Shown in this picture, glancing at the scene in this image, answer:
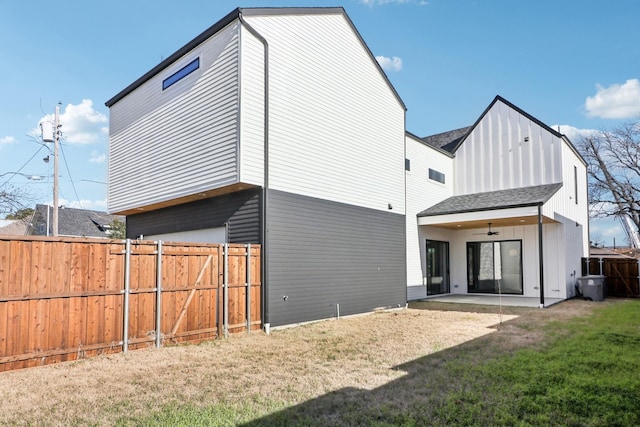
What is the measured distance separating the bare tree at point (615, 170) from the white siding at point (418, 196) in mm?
19662

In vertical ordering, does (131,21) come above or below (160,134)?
above

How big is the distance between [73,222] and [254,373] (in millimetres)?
30160

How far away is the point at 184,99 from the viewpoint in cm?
962

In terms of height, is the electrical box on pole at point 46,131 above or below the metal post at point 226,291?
above

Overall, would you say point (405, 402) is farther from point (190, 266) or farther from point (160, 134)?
point (160, 134)

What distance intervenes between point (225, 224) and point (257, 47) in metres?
4.04

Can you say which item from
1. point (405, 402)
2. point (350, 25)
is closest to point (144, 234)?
point (350, 25)

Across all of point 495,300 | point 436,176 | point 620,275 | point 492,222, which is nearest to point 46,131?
point 436,176

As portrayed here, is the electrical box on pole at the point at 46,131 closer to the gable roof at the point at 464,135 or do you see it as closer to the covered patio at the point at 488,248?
the covered patio at the point at 488,248

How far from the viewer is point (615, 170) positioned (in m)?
27.2

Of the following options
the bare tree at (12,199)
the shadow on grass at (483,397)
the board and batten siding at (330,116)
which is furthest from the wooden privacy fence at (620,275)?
the bare tree at (12,199)

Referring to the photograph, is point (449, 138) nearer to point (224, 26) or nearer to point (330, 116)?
point (330, 116)

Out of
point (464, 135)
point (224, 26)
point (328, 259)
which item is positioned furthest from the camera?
point (464, 135)

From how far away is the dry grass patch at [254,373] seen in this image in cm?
→ 392
